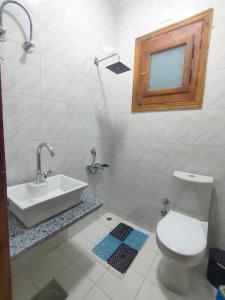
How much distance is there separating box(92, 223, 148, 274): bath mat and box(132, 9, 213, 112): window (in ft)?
4.72

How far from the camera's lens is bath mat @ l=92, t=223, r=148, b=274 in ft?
4.67

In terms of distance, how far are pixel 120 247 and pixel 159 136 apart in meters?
1.22

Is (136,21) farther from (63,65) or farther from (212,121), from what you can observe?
(212,121)

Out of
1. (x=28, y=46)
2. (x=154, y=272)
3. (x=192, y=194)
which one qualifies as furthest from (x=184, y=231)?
(x=28, y=46)

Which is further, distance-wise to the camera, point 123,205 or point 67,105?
point 123,205

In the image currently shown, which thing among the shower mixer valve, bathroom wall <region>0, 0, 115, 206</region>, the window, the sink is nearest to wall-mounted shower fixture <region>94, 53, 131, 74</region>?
bathroom wall <region>0, 0, 115, 206</region>

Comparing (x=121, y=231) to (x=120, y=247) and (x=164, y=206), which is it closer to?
(x=120, y=247)

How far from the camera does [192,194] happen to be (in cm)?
142

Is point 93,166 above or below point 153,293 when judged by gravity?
above

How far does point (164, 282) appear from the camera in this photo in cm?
125

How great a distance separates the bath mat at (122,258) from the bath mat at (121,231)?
137mm

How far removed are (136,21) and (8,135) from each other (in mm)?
1772

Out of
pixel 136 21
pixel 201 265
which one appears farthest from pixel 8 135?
pixel 201 265

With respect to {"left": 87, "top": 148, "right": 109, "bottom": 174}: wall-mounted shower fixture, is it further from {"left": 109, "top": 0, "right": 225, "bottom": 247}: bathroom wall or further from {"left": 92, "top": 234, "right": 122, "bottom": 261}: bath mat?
{"left": 92, "top": 234, "right": 122, "bottom": 261}: bath mat
